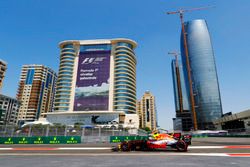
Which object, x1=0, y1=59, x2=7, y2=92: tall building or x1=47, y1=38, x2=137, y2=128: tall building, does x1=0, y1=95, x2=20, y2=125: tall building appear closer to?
x1=0, y1=59, x2=7, y2=92: tall building

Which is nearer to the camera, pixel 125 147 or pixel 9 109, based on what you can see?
pixel 125 147

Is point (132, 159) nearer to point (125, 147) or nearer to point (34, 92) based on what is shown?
point (125, 147)

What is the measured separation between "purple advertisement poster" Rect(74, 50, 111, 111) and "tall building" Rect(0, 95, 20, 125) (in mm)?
62133

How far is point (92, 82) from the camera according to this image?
289 feet

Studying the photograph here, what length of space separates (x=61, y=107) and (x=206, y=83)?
101 meters

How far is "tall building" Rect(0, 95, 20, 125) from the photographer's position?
361 feet

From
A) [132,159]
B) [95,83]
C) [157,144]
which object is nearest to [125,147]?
[157,144]

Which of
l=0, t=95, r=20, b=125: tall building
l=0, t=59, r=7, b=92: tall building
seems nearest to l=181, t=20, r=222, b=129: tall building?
l=0, t=95, r=20, b=125: tall building

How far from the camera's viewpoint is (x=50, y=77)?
158250 millimetres

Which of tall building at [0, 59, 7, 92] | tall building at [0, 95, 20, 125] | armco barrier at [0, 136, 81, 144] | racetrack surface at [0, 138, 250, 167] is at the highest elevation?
tall building at [0, 59, 7, 92]

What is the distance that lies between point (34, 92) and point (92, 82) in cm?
8083

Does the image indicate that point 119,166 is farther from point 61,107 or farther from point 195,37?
point 195,37

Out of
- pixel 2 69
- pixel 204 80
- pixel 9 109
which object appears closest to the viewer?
pixel 2 69

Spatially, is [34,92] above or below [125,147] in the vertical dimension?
above
